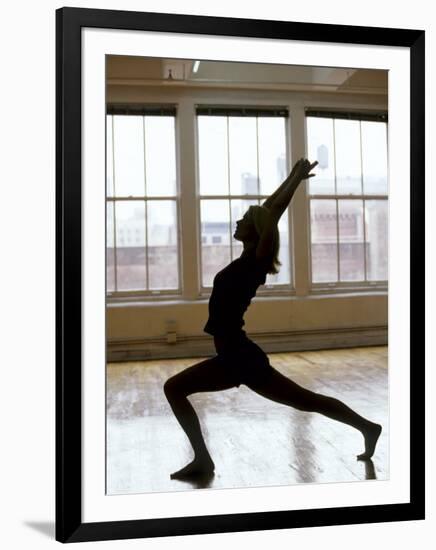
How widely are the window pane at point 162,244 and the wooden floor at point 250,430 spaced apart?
28 cm

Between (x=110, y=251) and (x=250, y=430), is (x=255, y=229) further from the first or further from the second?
(x=250, y=430)

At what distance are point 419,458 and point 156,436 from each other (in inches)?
39.0

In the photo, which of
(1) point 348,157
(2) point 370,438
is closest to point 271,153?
(1) point 348,157

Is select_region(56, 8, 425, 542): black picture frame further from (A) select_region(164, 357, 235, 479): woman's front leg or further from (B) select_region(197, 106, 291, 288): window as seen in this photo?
(B) select_region(197, 106, 291, 288): window

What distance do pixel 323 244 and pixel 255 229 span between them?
259mm

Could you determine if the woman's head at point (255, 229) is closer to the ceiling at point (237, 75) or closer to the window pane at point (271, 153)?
the window pane at point (271, 153)

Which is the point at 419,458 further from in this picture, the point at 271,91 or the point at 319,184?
the point at 271,91

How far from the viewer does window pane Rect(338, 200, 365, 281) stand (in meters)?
2.53

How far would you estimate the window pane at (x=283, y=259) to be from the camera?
96.4 inches

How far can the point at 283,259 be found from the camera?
8.07 ft

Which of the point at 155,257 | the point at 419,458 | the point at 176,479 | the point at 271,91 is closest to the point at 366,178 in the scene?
the point at 271,91

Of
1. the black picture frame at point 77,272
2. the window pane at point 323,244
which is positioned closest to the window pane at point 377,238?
the window pane at point 323,244

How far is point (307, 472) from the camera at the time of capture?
2.52m

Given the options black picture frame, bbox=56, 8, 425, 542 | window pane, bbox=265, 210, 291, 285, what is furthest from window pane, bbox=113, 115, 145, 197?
window pane, bbox=265, 210, 291, 285
